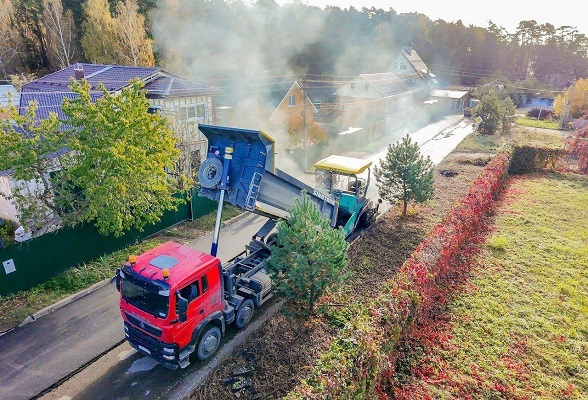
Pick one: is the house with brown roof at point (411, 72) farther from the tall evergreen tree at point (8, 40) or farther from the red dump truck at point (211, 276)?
the red dump truck at point (211, 276)

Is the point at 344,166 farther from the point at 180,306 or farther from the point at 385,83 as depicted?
the point at 385,83

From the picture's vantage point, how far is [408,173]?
15.3 m

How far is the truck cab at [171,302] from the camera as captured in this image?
727 centimetres

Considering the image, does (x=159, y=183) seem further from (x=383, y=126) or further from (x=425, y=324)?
(x=383, y=126)

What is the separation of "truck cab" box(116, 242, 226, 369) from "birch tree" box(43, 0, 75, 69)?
32650 millimetres

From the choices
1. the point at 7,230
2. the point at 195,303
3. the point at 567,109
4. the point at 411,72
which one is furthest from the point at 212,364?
the point at 411,72

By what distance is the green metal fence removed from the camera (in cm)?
1076

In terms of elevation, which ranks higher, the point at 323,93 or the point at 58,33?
the point at 58,33

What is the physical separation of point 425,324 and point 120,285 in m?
7.72

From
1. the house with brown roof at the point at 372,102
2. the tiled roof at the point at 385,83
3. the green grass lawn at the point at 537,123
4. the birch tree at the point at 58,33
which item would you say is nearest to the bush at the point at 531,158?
the house with brown roof at the point at 372,102

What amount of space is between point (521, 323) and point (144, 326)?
9.73 metres

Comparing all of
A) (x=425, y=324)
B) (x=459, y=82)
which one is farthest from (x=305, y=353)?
(x=459, y=82)

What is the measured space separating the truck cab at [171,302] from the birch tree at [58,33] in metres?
32.7

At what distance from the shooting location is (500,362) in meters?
8.27
